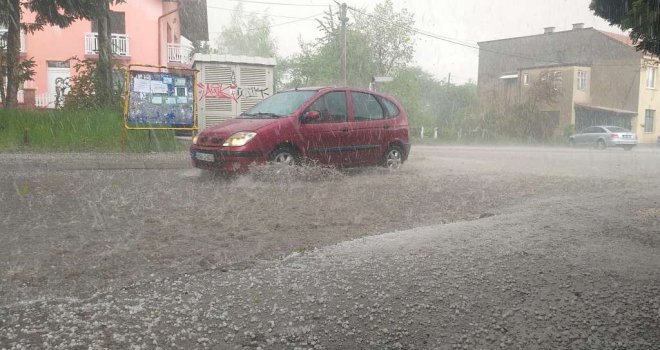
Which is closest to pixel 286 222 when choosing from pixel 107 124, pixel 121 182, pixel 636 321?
pixel 636 321

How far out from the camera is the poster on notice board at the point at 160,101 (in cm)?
1305

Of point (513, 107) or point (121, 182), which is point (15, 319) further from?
point (513, 107)

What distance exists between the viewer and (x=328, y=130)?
30.7ft

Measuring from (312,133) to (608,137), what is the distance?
26.1 meters

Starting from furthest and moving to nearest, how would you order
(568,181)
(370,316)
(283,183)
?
(568,181) → (283,183) → (370,316)

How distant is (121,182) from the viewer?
8.65 m

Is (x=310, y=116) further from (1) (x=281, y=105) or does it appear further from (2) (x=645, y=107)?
(2) (x=645, y=107)

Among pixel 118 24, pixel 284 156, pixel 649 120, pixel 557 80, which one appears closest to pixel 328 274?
pixel 284 156

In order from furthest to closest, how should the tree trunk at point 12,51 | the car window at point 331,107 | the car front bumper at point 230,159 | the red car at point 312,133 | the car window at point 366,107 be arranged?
the tree trunk at point 12,51, the car window at point 366,107, the car window at point 331,107, the red car at point 312,133, the car front bumper at point 230,159

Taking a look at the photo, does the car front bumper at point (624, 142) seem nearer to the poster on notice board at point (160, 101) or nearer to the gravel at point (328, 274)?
the poster on notice board at point (160, 101)

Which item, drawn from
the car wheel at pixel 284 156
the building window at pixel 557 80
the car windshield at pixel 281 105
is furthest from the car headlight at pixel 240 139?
the building window at pixel 557 80

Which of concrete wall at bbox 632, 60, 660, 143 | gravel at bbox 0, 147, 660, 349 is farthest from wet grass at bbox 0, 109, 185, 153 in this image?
concrete wall at bbox 632, 60, 660, 143

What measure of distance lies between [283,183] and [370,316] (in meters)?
5.43

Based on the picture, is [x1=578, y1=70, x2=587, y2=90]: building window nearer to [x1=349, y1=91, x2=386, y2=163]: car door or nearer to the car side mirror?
[x1=349, y1=91, x2=386, y2=163]: car door
